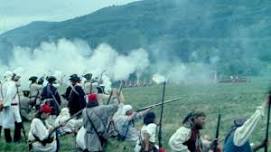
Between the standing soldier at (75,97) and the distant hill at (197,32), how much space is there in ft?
32.6

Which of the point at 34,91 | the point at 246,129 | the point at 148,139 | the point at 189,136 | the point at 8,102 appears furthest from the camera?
the point at 34,91

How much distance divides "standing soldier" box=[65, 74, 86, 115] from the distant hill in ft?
32.6

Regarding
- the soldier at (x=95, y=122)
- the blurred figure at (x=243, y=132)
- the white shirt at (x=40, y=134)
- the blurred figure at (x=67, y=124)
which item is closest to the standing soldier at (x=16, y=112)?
the blurred figure at (x=67, y=124)

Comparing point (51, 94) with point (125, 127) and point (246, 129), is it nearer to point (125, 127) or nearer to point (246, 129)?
point (125, 127)

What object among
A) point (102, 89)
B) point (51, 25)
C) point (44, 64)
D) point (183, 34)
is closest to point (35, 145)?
point (102, 89)

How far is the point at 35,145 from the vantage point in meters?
14.6

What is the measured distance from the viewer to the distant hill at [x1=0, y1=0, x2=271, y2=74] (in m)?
47.3

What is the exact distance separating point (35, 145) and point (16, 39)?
9139cm

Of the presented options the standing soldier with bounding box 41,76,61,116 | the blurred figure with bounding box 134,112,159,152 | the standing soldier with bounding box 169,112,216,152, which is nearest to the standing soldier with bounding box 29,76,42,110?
the standing soldier with bounding box 41,76,61,116

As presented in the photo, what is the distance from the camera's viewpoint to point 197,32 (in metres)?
64.5

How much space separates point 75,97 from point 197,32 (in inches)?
1715

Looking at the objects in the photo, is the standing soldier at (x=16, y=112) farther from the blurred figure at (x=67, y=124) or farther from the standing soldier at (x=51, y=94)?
the standing soldier at (x=51, y=94)

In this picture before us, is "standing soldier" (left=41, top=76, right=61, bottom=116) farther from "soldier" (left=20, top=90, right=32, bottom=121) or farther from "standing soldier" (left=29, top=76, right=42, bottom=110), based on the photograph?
"soldier" (left=20, top=90, right=32, bottom=121)

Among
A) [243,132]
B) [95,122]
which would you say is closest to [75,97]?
[95,122]
